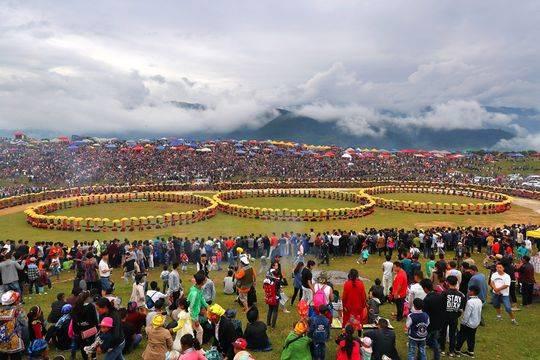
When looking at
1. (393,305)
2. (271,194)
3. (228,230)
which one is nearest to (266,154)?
(271,194)

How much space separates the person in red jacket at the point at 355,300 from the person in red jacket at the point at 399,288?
212 cm

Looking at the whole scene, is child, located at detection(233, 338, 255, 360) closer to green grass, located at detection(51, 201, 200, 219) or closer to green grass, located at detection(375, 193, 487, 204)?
green grass, located at detection(51, 201, 200, 219)

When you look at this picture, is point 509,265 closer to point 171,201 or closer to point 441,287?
point 441,287

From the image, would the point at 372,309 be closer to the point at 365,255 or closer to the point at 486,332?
the point at 486,332

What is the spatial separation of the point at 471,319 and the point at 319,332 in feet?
12.0

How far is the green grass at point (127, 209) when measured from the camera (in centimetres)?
3909

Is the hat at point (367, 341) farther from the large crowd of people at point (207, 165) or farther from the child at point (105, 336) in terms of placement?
the large crowd of people at point (207, 165)

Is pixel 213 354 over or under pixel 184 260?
over

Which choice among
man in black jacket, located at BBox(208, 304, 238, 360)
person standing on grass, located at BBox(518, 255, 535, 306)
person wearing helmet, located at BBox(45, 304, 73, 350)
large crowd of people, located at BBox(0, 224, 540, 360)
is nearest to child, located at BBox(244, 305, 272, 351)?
large crowd of people, located at BBox(0, 224, 540, 360)

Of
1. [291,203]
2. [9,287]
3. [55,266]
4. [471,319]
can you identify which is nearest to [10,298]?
[9,287]

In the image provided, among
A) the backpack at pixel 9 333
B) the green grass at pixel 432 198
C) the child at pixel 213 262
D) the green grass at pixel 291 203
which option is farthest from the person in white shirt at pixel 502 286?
the green grass at pixel 432 198

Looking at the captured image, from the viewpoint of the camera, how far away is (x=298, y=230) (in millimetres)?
32281

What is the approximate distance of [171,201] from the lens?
155 ft

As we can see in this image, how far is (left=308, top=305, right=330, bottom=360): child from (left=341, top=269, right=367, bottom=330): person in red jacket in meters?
1.29
